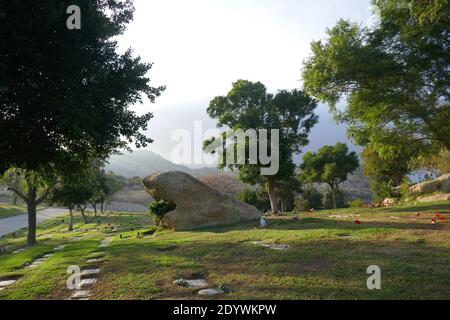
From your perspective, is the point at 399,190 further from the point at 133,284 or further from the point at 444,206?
the point at 133,284

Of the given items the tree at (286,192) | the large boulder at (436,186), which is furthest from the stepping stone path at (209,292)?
the tree at (286,192)

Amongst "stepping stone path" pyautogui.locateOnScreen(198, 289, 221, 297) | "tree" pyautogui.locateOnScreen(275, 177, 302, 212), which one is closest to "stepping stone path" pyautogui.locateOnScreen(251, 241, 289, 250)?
"stepping stone path" pyautogui.locateOnScreen(198, 289, 221, 297)

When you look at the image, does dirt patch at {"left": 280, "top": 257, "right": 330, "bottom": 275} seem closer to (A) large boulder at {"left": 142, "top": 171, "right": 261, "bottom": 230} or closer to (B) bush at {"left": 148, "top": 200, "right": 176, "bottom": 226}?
(A) large boulder at {"left": 142, "top": 171, "right": 261, "bottom": 230}

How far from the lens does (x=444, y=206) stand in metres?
25.1

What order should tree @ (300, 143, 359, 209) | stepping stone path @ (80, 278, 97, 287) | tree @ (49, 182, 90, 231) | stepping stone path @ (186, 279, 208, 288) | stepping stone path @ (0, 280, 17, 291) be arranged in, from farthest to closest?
1. tree @ (300, 143, 359, 209)
2. tree @ (49, 182, 90, 231)
3. stepping stone path @ (0, 280, 17, 291)
4. stepping stone path @ (80, 278, 97, 287)
5. stepping stone path @ (186, 279, 208, 288)

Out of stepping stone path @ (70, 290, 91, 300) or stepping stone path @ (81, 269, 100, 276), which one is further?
stepping stone path @ (81, 269, 100, 276)

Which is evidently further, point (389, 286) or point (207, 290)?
point (207, 290)

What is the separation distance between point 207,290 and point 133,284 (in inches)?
99.2

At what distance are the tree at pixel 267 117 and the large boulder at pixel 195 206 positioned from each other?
6.40 meters

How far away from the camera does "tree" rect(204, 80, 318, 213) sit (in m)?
35.2

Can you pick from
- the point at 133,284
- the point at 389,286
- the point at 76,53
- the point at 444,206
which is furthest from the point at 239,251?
the point at 444,206

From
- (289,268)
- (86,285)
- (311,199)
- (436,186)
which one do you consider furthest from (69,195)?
(289,268)

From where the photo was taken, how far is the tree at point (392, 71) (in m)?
17.5

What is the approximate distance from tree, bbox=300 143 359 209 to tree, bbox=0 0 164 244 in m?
45.2
